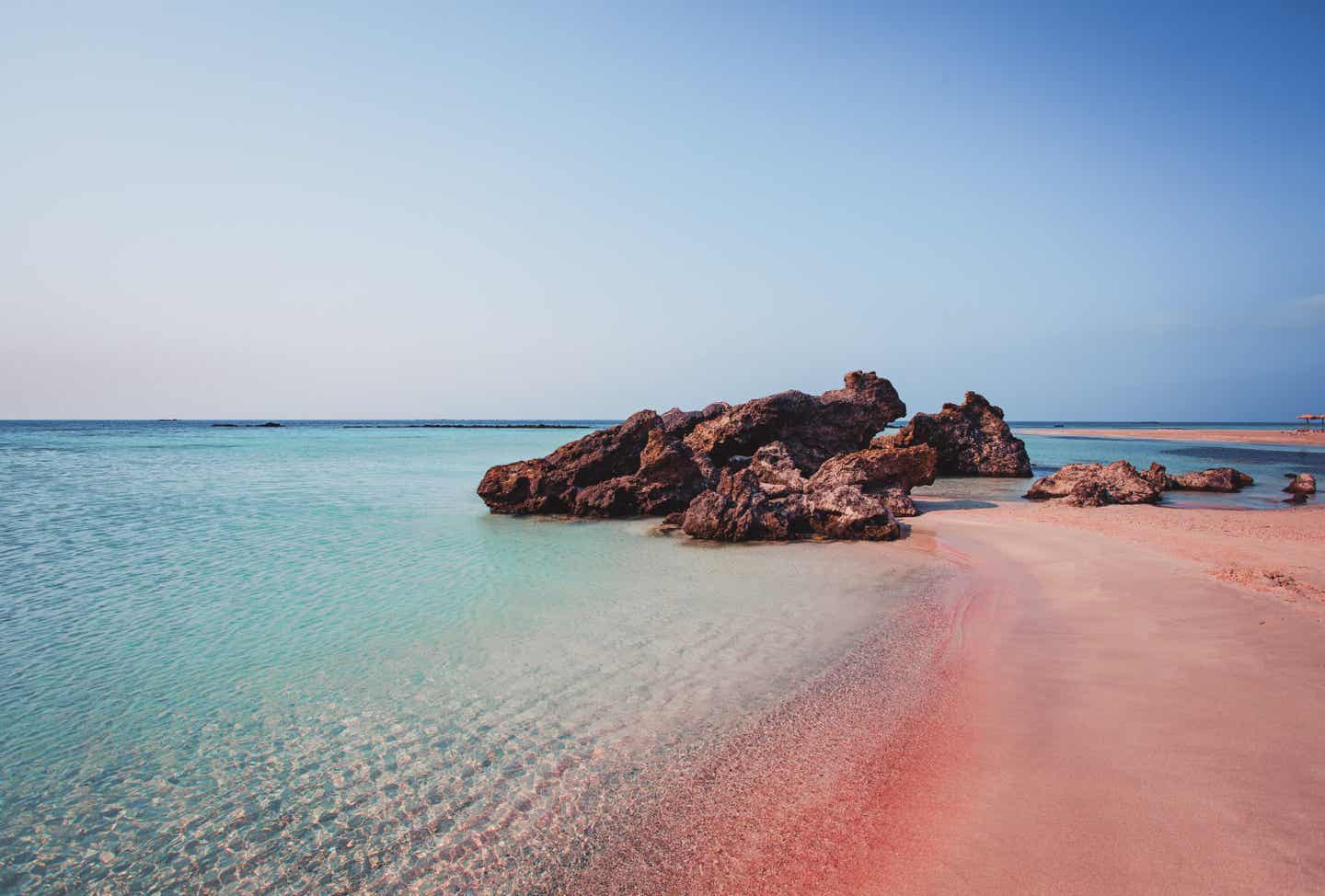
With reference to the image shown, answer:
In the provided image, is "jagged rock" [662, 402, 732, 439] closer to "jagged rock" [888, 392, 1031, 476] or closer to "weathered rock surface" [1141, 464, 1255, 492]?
"jagged rock" [888, 392, 1031, 476]

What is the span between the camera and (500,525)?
12.2 metres

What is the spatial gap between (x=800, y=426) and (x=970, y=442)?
32.4 feet

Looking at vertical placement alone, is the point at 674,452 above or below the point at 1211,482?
above

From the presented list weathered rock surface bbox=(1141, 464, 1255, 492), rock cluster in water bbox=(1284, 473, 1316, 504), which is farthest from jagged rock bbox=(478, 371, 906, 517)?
rock cluster in water bbox=(1284, 473, 1316, 504)

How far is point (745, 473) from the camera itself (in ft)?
38.7

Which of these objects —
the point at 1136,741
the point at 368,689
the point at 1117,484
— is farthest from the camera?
the point at 1117,484

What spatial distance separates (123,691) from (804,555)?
25.0 ft

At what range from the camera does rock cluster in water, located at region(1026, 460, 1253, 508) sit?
572 inches

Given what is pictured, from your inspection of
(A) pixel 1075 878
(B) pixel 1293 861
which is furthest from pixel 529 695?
(B) pixel 1293 861

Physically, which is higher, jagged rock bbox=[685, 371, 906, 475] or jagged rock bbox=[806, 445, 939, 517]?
jagged rock bbox=[685, 371, 906, 475]

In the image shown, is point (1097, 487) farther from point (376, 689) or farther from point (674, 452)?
point (376, 689)

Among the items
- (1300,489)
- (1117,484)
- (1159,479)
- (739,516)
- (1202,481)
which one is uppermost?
(739,516)

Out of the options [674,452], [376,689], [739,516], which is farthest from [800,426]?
[376,689]

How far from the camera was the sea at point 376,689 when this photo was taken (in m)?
2.87
